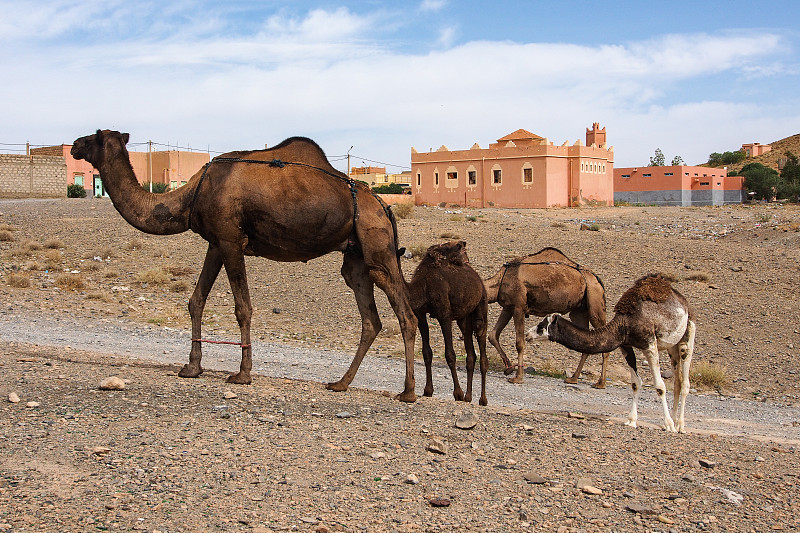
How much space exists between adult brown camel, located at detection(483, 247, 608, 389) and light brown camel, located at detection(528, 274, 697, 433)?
3.62 m

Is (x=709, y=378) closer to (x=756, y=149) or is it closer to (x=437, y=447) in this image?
(x=437, y=447)

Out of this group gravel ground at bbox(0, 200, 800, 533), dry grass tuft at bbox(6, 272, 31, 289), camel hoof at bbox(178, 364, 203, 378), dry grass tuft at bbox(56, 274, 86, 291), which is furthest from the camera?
dry grass tuft at bbox(56, 274, 86, 291)

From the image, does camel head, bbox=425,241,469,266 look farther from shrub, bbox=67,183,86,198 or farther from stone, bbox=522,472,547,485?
shrub, bbox=67,183,86,198

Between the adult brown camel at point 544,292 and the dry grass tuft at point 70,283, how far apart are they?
415 inches

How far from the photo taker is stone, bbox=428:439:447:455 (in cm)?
666

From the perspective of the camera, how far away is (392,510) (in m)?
5.45

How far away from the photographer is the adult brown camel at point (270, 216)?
27.8 feet

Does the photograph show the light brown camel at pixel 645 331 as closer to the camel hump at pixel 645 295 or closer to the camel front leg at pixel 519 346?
the camel hump at pixel 645 295

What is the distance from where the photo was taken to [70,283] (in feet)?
63.5

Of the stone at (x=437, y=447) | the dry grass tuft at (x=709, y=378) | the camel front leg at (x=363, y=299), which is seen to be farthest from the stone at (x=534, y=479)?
the dry grass tuft at (x=709, y=378)

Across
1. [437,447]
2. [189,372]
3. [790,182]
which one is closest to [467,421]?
[437,447]

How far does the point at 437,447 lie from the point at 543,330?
11.3 feet

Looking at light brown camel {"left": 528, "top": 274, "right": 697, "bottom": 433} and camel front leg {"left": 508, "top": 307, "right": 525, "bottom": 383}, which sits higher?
light brown camel {"left": 528, "top": 274, "right": 697, "bottom": 433}

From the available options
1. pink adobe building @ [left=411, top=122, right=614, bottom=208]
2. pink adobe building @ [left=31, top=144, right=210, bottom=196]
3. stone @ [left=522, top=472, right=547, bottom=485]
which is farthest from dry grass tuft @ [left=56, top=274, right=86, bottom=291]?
pink adobe building @ [left=31, top=144, right=210, bottom=196]
